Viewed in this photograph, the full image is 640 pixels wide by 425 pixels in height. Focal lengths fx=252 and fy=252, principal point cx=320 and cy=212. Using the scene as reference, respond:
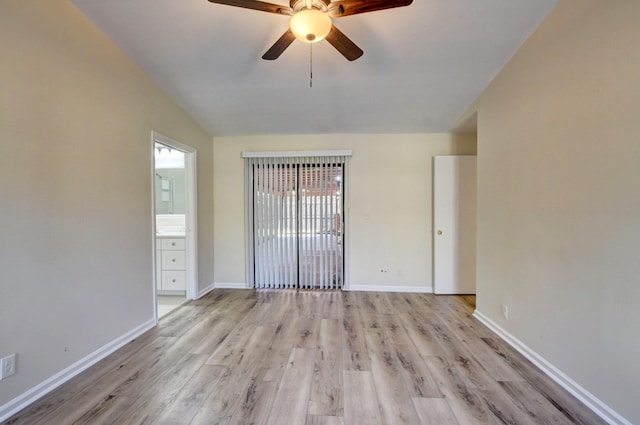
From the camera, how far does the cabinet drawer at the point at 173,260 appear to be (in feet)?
12.1

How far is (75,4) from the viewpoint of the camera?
6.27 ft

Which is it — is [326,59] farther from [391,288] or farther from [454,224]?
[391,288]

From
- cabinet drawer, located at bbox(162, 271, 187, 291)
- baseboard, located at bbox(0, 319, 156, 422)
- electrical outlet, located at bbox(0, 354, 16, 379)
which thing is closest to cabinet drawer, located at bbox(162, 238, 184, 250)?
cabinet drawer, located at bbox(162, 271, 187, 291)

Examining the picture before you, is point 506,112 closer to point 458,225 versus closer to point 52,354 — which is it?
point 458,225

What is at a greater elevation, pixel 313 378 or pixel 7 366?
pixel 7 366

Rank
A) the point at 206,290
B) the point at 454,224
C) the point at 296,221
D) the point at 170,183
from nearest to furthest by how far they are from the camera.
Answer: the point at 454,224 → the point at 206,290 → the point at 296,221 → the point at 170,183

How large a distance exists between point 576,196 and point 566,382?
132 cm

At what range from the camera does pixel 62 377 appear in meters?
1.84

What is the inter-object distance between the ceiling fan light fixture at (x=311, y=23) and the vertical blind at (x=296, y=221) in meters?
2.30

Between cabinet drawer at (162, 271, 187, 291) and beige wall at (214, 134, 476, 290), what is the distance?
2345 millimetres

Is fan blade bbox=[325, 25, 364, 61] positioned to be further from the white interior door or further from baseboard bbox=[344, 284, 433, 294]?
baseboard bbox=[344, 284, 433, 294]

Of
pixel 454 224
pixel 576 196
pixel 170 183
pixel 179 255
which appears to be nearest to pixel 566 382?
pixel 576 196

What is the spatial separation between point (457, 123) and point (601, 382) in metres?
2.96

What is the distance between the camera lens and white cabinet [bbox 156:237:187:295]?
3.68 metres
